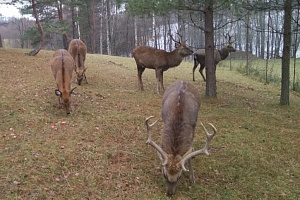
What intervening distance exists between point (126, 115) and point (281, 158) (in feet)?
12.4

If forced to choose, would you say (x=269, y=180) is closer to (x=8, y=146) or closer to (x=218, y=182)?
(x=218, y=182)

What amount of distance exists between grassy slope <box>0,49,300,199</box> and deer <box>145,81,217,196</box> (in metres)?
0.47

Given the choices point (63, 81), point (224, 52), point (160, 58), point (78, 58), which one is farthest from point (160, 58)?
point (224, 52)

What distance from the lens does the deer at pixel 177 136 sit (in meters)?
4.61

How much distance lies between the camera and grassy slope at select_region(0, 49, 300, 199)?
16.3 ft

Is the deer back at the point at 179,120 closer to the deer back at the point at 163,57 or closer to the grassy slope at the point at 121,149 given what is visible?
the grassy slope at the point at 121,149

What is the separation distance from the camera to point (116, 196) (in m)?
4.77

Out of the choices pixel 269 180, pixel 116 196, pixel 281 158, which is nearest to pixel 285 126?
pixel 281 158

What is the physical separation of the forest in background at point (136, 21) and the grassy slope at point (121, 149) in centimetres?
271

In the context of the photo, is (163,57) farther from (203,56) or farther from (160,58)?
(203,56)

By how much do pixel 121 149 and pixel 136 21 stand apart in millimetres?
35469

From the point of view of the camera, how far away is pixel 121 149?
6.25 metres

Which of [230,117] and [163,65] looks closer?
[230,117]

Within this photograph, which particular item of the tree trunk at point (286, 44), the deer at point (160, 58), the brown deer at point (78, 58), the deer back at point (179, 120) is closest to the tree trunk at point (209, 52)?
the deer at point (160, 58)
